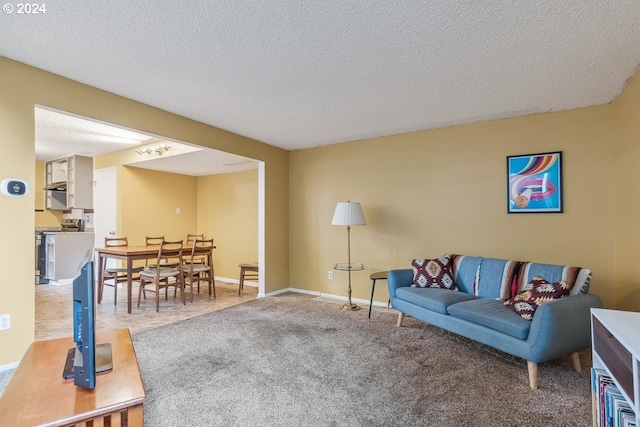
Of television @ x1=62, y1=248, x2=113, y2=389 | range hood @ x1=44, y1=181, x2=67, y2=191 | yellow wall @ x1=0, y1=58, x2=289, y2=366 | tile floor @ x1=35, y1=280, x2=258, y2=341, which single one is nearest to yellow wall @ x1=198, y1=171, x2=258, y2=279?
tile floor @ x1=35, y1=280, x2=258, y2=341

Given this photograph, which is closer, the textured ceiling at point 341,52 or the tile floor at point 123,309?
the textured ceiling at point 341,52

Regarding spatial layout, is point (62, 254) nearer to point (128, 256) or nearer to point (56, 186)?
point (56, 186)

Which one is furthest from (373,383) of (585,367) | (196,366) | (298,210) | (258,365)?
(298,210)

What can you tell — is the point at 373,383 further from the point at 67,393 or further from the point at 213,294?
the point at 213,294

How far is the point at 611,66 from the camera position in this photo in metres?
2.35

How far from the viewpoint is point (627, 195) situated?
270 centimetres

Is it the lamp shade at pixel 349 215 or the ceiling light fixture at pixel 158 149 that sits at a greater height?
the ceiling light fixture at pixel 158 149

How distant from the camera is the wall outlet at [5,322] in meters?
2.27

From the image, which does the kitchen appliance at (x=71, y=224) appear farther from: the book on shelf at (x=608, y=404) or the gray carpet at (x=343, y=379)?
the book on shelf at (x=608, y=404)

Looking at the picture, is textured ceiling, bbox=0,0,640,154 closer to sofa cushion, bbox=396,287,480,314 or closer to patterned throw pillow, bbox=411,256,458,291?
patterned throw pillow, bbox=411,256,458,291

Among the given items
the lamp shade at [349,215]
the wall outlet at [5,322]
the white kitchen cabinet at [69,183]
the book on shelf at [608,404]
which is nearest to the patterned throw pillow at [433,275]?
the lamp shade at [349,215]

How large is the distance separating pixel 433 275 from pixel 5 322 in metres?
3.65

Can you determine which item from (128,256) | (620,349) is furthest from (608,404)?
(128,256)

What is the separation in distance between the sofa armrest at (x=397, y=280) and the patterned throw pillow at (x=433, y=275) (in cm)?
6
